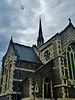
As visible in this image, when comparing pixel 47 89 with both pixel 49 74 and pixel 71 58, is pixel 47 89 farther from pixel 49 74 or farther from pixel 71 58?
pixel 71 58

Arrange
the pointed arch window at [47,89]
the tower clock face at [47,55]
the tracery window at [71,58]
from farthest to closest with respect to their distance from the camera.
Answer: the tower clock face at [47,55] → the tracery window at [71,58] → the pointed arch window at [47,89]

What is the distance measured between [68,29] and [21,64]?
358 inches

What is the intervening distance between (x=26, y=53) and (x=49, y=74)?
715 cm

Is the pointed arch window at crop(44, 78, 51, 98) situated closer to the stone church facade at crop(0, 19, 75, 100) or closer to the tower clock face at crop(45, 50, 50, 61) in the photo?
the stone church facade at crop(0, 19, 75, 100)

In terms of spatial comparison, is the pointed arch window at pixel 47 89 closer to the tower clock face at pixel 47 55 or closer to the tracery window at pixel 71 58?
the tracery window at pixel 71 58

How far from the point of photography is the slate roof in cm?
1991

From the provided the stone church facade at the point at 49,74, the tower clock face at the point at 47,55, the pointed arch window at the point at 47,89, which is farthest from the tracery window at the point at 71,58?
the tower clock face at the point at 47,55

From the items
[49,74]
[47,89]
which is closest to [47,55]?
[49,74]

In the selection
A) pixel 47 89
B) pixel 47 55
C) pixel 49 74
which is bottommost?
pixel 47 89

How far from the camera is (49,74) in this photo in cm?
1575

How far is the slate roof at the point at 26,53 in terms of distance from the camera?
19.9 m

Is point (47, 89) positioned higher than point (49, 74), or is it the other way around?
point (49, 74)

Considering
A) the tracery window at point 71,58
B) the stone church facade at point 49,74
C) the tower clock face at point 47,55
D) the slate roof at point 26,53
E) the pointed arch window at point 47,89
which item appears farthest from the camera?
the tower clock face at point 47,55

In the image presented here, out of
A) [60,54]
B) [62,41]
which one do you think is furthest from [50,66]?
[62,41]
